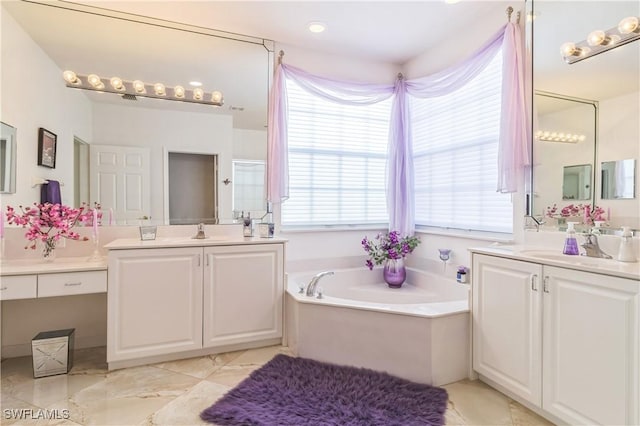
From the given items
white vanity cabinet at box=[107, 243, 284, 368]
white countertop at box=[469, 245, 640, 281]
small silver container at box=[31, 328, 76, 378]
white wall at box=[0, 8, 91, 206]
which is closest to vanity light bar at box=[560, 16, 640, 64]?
white countertop at box=[469, 245, 640, 281]

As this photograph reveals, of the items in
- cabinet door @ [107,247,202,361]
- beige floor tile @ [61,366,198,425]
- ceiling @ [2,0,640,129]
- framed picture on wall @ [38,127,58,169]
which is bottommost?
beige floor tile @ [61,366,198,425]

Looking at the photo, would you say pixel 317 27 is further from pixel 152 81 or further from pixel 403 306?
pixel 403 306

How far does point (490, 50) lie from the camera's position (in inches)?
103

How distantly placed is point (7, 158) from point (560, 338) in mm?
3461

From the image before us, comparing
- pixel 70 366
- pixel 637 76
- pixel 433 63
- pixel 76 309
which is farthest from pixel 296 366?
pixel 433 63

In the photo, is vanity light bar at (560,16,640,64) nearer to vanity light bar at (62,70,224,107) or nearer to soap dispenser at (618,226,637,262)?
soap dispenser at (618,226,637,262)

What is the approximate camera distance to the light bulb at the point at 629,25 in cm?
179

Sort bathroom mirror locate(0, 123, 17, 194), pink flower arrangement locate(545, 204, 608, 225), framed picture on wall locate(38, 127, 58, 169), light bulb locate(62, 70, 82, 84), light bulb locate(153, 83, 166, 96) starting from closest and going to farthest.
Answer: pink flower arrangement locate(545, 204, 608, 225), bathroom mirror locate(0, 123, 17, 194), framed picture on wall locate(38, 127, 58, 169), light bulb locate(62, 70, 82, 84), light bulb locate(153, 83, 166, 96)

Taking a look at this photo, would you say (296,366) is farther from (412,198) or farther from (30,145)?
(30,145)

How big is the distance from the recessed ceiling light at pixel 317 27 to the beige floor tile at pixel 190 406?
277 cm

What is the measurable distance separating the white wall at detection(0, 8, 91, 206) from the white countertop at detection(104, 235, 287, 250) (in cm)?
61

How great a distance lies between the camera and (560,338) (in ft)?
5.52

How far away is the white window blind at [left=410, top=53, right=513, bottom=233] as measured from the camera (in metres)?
2.71

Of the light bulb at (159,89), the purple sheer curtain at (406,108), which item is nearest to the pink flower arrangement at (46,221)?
the light bulb at (159,89)
